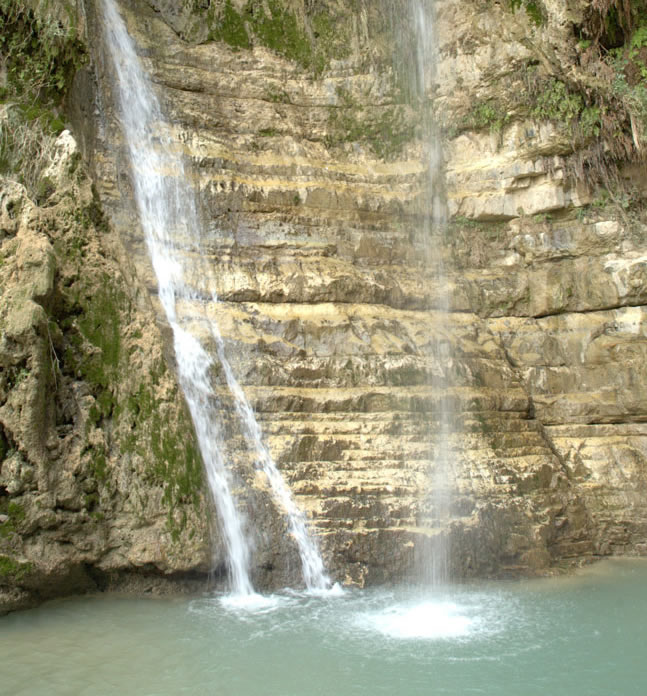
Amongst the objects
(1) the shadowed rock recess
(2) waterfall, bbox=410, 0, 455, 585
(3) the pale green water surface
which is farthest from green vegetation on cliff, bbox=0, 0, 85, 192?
(2) waterfall, bbox=410, 0, 455, 585

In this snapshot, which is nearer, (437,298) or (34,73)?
(34,73)

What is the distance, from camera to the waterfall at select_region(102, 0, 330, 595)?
24.1 feet

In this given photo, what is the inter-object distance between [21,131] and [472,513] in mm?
6159

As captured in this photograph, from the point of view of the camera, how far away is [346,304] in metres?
9.50

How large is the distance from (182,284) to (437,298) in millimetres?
3470

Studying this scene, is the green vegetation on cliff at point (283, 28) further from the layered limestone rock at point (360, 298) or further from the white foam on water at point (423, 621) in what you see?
the white foam on water at point (423, 621)

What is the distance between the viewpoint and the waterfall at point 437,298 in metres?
7.81

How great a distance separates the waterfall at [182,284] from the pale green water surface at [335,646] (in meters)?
0.67

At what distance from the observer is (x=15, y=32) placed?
27.8 ft

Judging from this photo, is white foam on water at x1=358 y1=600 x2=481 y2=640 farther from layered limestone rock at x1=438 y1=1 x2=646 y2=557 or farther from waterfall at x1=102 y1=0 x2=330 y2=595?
layered limestone rock at x1=438 y1=1 x2=646 y2=557

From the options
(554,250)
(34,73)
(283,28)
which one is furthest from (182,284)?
(554,250)

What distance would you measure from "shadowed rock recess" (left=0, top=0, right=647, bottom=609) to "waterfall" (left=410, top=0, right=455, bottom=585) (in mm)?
72

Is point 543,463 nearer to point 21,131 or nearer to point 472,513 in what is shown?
point 472,513

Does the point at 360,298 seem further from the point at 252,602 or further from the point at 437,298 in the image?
the point at 252,602
